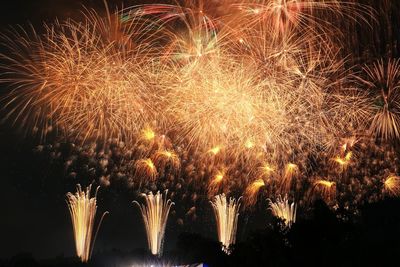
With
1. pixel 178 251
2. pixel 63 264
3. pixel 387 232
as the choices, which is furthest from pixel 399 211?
pixel 63 264

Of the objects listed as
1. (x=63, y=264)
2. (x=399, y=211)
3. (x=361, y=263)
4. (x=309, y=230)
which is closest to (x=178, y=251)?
(x=63, y=264)

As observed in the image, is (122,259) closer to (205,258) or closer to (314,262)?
(205,258)

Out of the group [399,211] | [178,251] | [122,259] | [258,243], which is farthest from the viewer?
[122,259]

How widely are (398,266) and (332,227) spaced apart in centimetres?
514

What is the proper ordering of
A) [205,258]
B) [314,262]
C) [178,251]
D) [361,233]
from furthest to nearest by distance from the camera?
[178,251]
[205,258]
[361,233]
[314,262]

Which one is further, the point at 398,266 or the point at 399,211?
the point at 399,211

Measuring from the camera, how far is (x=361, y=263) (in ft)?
90.6

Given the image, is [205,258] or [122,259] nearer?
[205,258]

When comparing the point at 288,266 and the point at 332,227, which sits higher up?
the point at 332,227

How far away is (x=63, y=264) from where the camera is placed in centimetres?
6850

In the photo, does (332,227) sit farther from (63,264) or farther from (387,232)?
(63,264)

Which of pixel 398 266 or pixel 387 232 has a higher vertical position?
pixel 387 232

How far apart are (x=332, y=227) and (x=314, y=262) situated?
2.75m


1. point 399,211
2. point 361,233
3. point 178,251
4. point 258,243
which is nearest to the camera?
point 361,233
